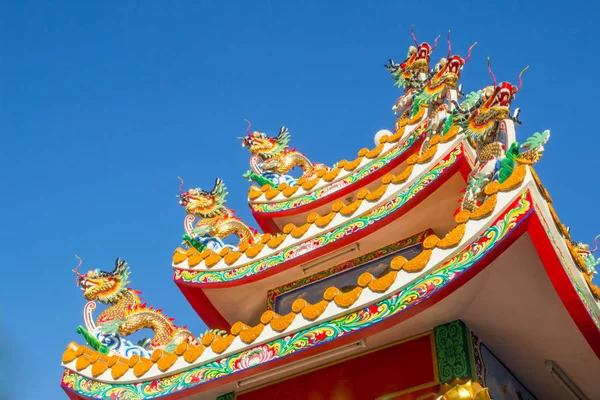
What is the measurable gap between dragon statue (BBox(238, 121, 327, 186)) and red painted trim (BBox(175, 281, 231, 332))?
9.65ft

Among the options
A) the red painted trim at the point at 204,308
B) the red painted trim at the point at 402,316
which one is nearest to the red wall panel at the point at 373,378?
the red painted trim at the point at 402,316

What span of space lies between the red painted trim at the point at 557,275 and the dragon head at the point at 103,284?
6.32m

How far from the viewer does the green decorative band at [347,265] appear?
1060 cm

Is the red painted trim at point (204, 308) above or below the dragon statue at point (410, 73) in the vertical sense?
below

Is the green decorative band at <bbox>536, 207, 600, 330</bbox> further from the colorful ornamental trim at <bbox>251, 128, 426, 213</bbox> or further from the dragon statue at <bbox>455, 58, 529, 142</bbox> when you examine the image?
the colorful ornamental trim at <bbox>251, 128, 426, 213</bbox>

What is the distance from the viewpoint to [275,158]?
14297mm

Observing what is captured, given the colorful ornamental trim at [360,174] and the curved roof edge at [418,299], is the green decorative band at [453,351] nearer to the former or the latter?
the curved roof edge at [418,299]

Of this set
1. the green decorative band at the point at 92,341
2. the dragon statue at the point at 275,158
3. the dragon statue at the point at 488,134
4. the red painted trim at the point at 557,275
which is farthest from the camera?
the dragon statue at the point at 275,158

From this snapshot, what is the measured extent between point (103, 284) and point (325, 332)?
4.53 meters

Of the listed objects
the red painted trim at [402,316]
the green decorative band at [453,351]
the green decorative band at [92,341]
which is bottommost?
the green decorative band at [453,351]

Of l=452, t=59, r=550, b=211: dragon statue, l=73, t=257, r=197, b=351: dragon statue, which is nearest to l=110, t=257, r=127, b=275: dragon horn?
l=73, t=257, r=197, b=351: dragon statue

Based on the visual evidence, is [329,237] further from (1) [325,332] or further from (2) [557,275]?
(2) [557,275]

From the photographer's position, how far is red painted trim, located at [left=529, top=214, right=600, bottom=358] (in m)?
7.13

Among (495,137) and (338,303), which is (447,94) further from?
(338,303)
